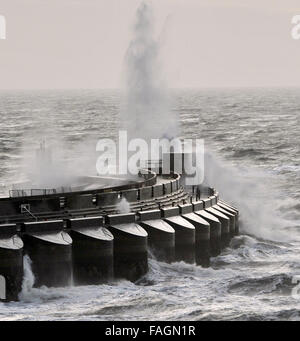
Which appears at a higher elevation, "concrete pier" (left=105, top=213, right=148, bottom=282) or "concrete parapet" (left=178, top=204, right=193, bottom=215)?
"concrete parapet" (left=178, top=204, right=193, bottom=215)

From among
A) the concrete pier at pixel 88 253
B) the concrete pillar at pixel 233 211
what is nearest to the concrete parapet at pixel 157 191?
the concrete pillar at pixel 233 211

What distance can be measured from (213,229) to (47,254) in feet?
38.7

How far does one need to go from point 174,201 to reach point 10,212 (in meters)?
10.6

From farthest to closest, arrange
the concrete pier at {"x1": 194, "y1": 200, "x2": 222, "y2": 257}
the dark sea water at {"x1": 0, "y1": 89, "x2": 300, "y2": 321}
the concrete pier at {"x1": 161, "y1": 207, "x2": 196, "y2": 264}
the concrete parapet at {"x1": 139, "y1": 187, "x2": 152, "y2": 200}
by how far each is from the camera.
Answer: the concrete pier at {"x1": 194, "y1": 200, "x2": 222, "y2": 257}
the concrete parapet at {"x1": 139, "y1": 187, "x2": 152, "y2": 200}
the concrete pier at {"x1": 161, "y1": 207, "x2": 196, "y2": 264}
the dark sea water at {"x1": 0, "y1": 89, "x2": 300, "y2": 321}

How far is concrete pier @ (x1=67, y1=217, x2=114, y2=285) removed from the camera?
176ft

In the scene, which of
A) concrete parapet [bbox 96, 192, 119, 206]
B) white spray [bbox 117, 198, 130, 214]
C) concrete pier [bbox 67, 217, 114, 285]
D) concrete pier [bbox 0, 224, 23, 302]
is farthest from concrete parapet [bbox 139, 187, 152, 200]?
concrete pier [bbox 0, 224, 23, 302]

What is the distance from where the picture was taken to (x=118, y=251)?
54781mm

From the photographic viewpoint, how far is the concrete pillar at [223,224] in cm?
6322

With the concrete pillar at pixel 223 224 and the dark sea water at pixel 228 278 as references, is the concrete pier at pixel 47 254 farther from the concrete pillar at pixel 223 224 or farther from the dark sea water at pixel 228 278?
the concrete pillar at pixel 223 224

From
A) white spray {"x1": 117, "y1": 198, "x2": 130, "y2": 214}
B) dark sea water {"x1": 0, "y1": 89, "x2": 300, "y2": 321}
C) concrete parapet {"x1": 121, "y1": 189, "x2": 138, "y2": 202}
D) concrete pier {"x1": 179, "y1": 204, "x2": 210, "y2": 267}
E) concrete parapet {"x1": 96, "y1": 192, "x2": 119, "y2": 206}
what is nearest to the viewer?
dark sea water {"x1": 0, "y1": 89, "x2": 300, "y2": 321}

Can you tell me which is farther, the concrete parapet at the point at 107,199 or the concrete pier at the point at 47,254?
the concrete parapet at the point at 107,199

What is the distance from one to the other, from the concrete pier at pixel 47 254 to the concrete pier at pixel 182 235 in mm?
6647

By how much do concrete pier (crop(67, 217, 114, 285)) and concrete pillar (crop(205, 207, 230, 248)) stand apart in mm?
10188

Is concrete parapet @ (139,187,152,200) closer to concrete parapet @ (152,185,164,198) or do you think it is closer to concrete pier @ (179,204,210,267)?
concrete parapet @ (152,185,164,198)
